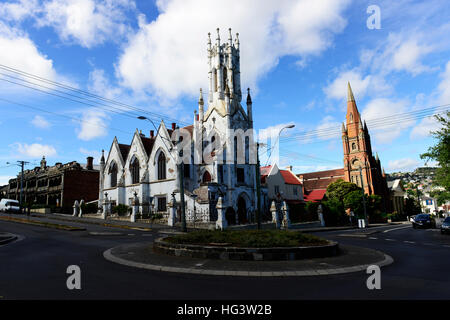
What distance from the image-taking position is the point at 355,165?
8969 cm

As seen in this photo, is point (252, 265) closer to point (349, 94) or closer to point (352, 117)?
point (352, 117)

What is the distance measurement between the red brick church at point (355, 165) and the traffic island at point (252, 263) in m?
78.2

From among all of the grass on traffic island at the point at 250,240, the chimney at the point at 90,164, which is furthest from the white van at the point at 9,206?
the grass on traffic island at the point at 250,240

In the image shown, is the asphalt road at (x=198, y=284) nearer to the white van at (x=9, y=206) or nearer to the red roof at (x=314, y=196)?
A: the white van at (x=9, y=206)

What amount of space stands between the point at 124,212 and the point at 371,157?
262ft

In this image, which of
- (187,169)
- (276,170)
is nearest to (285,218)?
(187,169)

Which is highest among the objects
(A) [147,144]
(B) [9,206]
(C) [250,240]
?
(A) [147,144]

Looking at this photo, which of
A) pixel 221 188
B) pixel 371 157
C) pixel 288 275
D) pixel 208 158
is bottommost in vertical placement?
pixel 288 275

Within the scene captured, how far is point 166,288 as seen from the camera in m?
6.11

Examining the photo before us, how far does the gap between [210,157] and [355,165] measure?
2599 inches

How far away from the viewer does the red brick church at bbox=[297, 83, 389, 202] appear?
3386 inches

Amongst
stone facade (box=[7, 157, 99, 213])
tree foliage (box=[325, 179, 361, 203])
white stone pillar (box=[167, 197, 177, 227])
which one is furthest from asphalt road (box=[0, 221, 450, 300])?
tree foliage (box=[325, 179, 361, 203])

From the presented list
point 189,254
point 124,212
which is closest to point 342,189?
point 124,212
